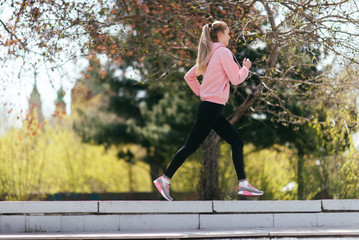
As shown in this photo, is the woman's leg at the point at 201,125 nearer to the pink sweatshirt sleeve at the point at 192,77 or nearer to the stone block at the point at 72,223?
the pink sweatshirt sleeve at the point at 192,77

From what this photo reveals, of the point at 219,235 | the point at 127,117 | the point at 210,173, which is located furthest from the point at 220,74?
the point at 127,117

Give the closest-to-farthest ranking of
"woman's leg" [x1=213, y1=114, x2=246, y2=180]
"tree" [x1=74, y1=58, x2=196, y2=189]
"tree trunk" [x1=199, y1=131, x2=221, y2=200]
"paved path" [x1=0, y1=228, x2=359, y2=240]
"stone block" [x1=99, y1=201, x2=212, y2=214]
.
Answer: "paved path" [x1=0, y1=228, x2=359, y2=240], "stone block" [x1=99, y1=201, x2=212, y2=214], "woman's leg" [x1=213, y1=114, x2=246, y2=180], "tree trunk" [x1=199, y1=131, x2=221, y2=200], "tree" [x1=74, y1=58, x2=196, y2=189]

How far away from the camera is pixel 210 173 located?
8781 mm

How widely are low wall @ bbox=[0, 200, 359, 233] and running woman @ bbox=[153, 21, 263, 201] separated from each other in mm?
249

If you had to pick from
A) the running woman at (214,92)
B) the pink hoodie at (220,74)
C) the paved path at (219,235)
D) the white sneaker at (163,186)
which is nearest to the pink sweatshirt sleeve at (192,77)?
the running woman at (214,92)

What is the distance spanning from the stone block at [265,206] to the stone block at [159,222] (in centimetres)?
33

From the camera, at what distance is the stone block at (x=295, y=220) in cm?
552

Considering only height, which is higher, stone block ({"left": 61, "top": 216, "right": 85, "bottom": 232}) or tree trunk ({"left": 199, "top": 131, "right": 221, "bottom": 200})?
tree trunk ({"left": 199, "top": 131, "right": 221, "bottom": 200})

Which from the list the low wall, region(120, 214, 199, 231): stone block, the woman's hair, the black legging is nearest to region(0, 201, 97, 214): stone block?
the low wall

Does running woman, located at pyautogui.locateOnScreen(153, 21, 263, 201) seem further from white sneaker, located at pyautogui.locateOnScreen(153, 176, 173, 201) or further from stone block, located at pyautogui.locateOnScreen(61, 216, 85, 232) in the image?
stone block, located at pyautogui.locateOnScreen(61, 216, 85, 232)

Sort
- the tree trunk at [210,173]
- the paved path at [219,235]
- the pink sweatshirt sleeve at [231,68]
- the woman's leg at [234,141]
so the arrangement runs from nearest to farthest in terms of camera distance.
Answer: the paved path at [219,235]
the pink sweatshirt sleeve at [231,68]
the woman's leg at [234,141]
the tree trunk at [210,173]

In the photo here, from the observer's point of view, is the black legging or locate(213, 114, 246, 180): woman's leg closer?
the black legging

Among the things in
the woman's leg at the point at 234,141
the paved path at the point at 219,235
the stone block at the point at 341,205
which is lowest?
the paved path at the point at 219,235

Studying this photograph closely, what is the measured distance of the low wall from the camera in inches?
208
